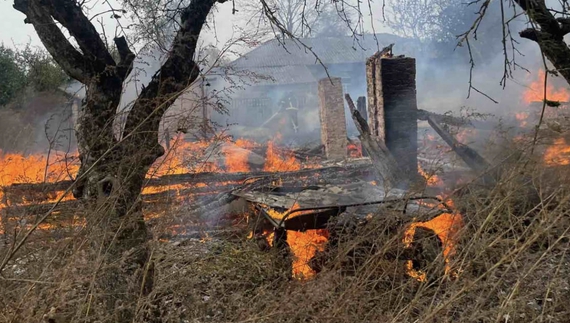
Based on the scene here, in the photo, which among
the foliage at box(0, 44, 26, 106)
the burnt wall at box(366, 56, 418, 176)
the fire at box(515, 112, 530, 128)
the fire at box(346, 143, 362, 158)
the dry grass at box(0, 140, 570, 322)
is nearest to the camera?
the dry grass at box(0, 140, 570, 322)

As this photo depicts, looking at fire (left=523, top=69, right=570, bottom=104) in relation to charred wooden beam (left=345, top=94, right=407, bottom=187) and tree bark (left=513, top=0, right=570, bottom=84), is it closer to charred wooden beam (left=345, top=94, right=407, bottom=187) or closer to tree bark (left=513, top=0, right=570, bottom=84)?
charred wooden beam (left=345, top=94, right=407, bottom=187)

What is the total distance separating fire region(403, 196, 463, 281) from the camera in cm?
385

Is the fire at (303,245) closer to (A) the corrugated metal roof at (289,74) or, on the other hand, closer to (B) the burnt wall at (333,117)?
(B) the burnt wall at (333,117)

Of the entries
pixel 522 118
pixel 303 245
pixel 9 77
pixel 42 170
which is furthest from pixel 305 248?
pixel 9 77

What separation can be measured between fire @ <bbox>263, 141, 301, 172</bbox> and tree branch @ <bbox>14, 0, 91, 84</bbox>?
33.1ft

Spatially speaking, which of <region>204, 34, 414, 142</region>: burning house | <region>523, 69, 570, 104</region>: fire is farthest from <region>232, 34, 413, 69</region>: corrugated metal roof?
<region>523, 69, 570, 104</region>: fire

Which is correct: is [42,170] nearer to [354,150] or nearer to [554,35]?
[554,35]

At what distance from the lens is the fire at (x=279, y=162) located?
48.2ft

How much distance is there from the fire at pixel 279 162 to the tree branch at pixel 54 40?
10.1 m

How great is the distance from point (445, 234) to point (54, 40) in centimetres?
497

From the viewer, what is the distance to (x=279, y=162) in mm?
15656

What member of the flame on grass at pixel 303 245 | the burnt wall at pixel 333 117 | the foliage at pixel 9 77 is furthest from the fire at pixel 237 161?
the foliage at pixel 9 77

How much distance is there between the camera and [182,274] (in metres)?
4.52

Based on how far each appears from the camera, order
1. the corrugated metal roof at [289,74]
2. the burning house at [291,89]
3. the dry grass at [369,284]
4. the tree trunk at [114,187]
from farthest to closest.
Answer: the corrugated metal roof at [289,74]
the burning house at [291,89]
the tree trunk at [114,187]
the dry grass at [369,284]
